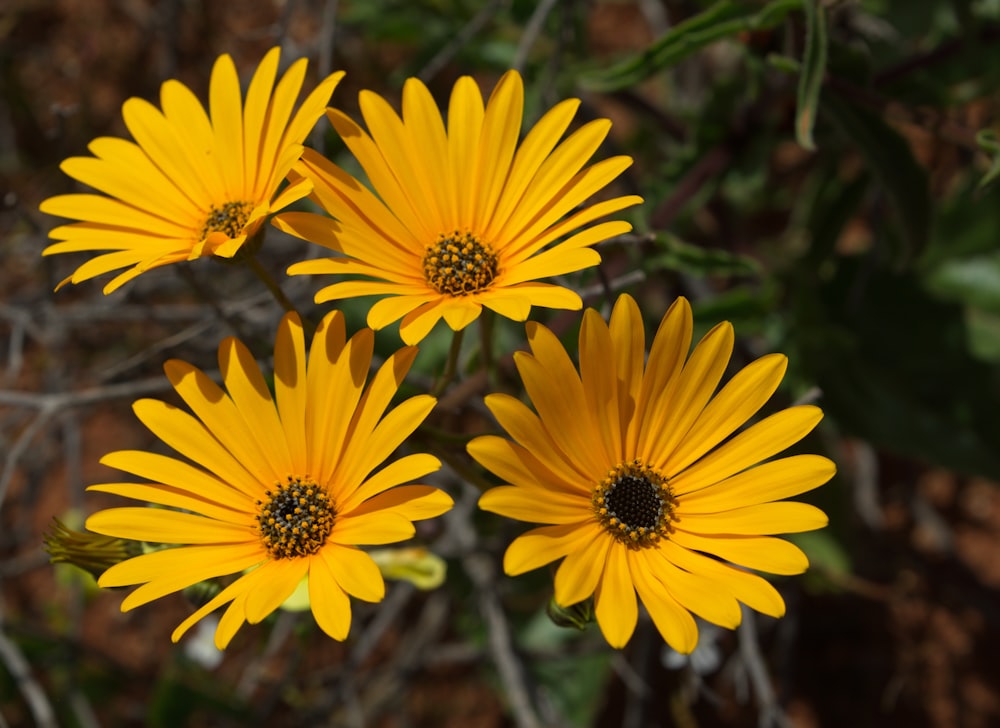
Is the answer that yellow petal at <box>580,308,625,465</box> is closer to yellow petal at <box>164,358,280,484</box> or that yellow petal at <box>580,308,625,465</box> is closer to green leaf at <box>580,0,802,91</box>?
yellow petal at <box>164,358,280,484</box>

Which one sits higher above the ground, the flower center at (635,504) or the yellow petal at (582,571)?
the flower center at (635,504)

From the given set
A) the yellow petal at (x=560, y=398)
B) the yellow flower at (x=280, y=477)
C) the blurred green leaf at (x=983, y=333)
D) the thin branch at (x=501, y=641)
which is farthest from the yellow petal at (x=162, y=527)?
the blurred green leaf at (x=983, y=333)

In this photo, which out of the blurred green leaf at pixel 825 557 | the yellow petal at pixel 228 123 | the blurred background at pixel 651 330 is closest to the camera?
the yellow petal at pixel 228 123

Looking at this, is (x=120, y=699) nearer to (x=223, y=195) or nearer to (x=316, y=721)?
(x=316, y=721)

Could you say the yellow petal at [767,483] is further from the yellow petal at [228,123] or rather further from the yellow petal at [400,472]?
the yellow petal at [228,123]

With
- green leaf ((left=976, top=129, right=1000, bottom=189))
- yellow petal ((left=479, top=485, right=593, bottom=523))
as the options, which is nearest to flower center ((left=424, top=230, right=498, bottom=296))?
yellow petal ((left=479, top=485, right=593, bottom=523))

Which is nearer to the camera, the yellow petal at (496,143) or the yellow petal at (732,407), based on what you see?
the yellow petal at (732,407)
